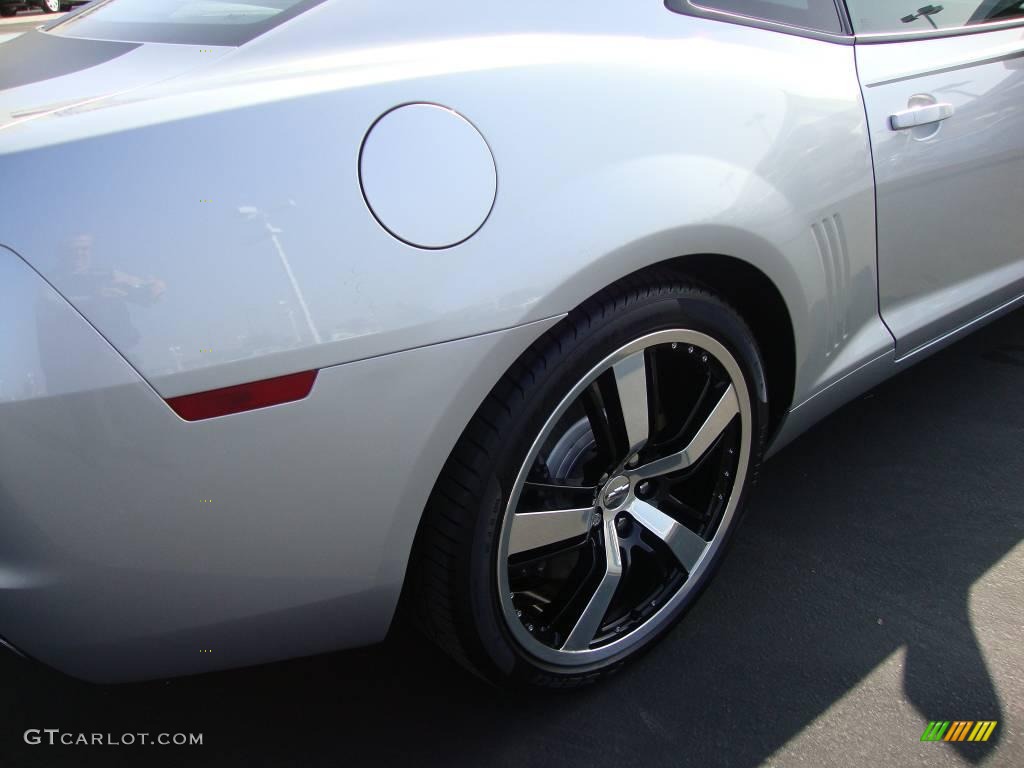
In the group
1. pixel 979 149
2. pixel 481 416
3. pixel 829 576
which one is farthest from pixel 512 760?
pixel 979 149

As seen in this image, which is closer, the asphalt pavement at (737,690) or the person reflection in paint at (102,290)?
the person reflection in paint at (102,290)

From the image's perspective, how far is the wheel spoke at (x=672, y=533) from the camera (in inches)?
70.9

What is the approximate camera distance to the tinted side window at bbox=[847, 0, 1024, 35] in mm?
1950

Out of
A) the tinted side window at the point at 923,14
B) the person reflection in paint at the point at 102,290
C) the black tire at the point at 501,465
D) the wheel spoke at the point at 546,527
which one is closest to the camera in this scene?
the person reflection in paint at the point at 102,290

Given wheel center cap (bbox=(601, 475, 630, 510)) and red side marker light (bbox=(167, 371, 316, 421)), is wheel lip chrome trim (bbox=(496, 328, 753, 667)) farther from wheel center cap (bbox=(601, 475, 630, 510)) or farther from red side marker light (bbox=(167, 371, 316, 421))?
red side marker light (bbox=(167, 371, 316, 421))

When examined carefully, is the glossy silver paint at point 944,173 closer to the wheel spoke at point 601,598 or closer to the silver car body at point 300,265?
the silver car body at point 300,265

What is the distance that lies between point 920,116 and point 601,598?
4.01ft

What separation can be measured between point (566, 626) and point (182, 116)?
1129 mm

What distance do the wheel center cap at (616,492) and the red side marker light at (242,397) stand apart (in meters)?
0.71

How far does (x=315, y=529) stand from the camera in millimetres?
1306

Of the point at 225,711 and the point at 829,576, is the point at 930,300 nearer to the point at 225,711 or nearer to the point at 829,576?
the point at 829,576

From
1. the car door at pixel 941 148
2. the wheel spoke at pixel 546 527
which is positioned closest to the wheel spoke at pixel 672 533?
the wheel spoke at pixel 546 527

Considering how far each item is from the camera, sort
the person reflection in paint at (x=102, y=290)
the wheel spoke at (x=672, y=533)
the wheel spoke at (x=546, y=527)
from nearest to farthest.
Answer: the person reflection in paint at (x=102, y=290), the wheel spoke at (x=546, y=527), the wheel spoke at (x=672, y=533)
